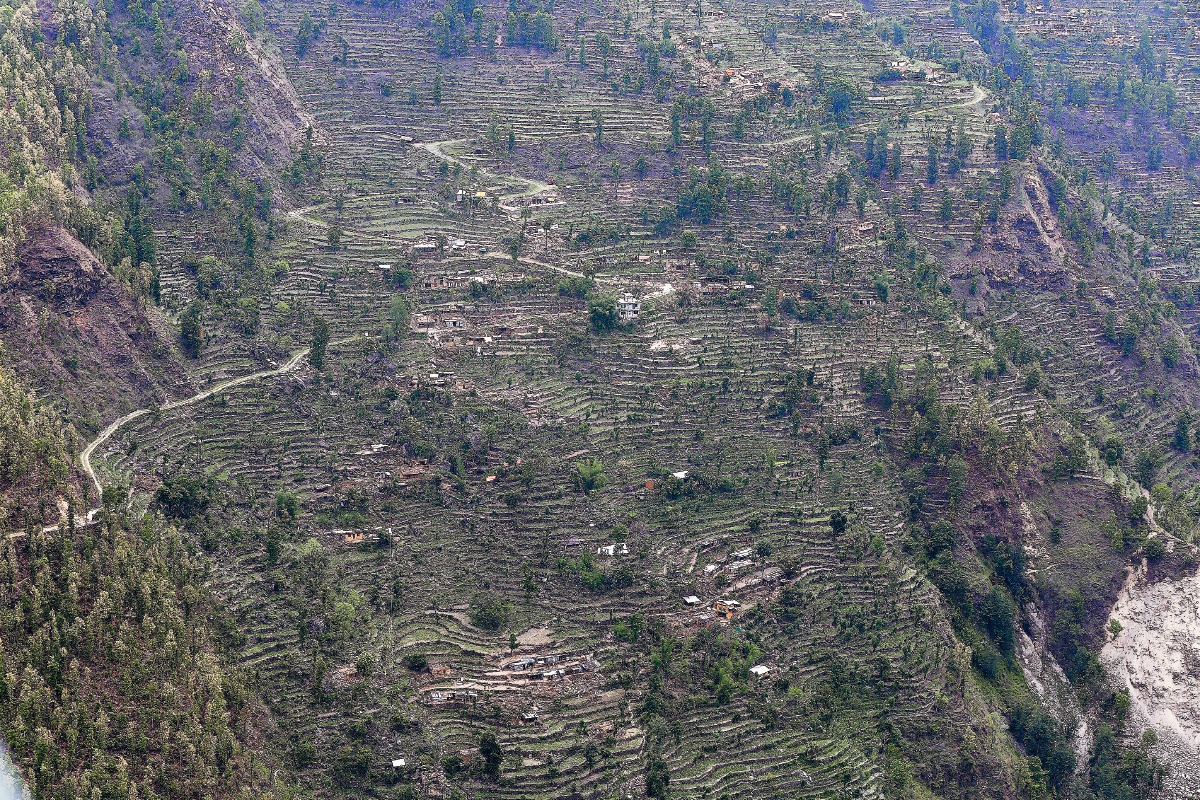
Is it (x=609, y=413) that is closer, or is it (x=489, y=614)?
(x=489, y=614)

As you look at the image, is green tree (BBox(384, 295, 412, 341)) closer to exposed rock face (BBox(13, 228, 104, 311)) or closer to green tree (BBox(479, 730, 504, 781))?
exposed rock face (BBox(13, 228, 104, 311))

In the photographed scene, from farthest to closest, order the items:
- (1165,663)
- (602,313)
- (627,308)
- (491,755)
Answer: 1. (627,308)
2. (602,313)
3. (1165,663)
4. (491,755)

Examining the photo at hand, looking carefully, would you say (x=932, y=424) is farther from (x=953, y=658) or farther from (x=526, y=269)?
(x=526, y=269)

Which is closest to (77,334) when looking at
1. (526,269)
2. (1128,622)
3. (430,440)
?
(430,440)

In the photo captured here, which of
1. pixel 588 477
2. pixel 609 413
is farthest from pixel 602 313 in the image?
pixel 588 477

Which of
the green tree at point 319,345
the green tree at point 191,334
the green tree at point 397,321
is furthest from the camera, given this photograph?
the green tree at point 397,321

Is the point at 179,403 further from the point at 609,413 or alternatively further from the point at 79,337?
the point at 609,413

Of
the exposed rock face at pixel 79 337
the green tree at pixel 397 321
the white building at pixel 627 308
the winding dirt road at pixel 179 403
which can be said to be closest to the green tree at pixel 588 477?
the white building at pixel 627 308

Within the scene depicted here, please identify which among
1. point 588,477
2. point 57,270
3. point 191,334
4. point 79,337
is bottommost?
point 588,477

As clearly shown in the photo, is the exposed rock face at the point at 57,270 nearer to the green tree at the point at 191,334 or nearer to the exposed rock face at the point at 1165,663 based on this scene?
the green tree at the point at 191,334
